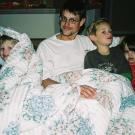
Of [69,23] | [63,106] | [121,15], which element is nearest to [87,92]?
[63,106]

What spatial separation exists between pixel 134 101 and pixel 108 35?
0.54m

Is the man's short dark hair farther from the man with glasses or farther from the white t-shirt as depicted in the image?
the white t-shirt

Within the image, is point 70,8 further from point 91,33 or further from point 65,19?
point 91,33

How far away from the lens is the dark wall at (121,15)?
9.87ft

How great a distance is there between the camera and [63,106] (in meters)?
1.54

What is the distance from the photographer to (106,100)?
160 cm

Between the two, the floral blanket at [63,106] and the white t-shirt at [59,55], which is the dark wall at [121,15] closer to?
the white t-shirt at [59,55]

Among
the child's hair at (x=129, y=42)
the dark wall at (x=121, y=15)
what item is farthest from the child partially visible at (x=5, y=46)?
the dark wall at (x=121, y=15)

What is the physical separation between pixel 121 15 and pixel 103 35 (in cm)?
109

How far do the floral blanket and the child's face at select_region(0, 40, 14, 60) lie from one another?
15cm

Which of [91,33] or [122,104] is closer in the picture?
[122,104]

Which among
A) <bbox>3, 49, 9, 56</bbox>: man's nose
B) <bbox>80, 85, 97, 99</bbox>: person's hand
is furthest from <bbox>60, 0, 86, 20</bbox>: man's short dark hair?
<bbox>80, 85, 97, 99</bbox>: person's hand

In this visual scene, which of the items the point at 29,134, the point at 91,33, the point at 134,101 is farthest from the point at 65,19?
the point at 29,134

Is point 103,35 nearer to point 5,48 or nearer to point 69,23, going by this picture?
point 69,23
